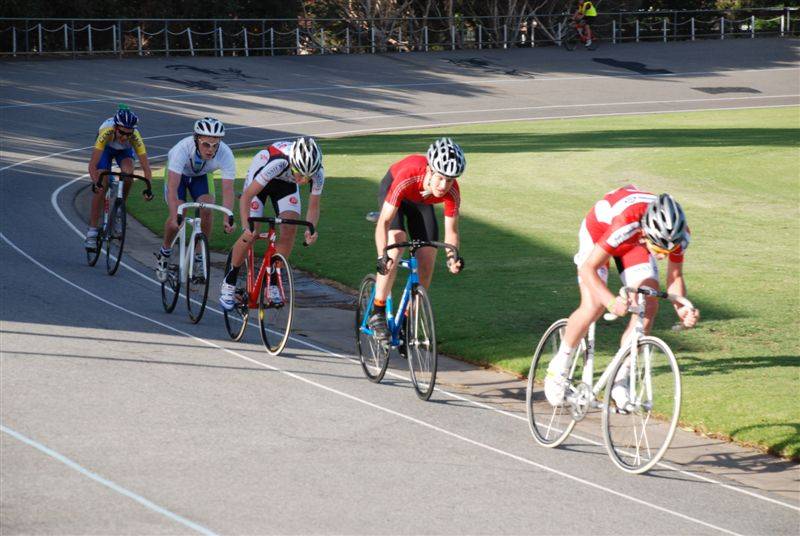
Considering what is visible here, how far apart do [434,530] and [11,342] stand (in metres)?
5.66

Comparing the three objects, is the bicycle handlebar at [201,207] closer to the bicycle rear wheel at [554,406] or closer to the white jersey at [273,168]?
the white jersey at [273,168]

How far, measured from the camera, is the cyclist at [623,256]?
7051mm

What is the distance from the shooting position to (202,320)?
12.1 meters

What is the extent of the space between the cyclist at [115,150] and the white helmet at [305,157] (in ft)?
14.6

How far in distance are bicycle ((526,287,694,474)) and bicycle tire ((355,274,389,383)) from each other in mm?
1612

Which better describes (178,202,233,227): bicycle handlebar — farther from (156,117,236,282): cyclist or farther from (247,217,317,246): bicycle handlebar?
(247,217,317,246): bicycle handlebar

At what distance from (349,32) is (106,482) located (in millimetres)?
47884

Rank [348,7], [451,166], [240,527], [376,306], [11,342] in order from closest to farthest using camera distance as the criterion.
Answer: [240,527]
[451,166]
[376,306]
[11,342]
[348,7]

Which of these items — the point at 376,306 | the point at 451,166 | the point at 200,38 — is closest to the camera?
the point at 451,166

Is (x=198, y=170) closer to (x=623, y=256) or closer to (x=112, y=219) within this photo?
(x=112, y=219)

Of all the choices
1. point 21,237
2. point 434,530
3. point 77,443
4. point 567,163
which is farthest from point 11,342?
point 567,163

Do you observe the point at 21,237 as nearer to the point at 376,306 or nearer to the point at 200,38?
the point at 376,306

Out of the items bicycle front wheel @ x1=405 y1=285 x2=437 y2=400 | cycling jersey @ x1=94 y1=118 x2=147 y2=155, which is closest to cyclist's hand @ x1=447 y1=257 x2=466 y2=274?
bicycle front wheel @ x1=405 y1=285 x2=437 y2=400

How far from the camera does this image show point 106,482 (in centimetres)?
691
